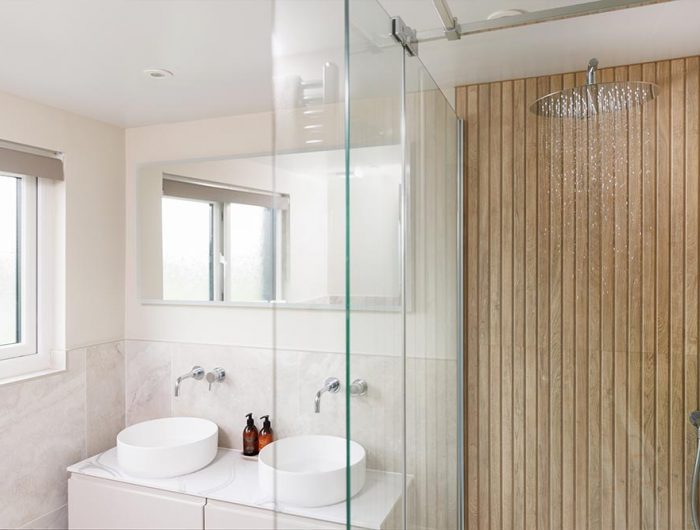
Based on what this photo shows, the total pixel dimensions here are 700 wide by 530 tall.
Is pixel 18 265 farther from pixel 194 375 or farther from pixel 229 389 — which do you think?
pixel 229 389

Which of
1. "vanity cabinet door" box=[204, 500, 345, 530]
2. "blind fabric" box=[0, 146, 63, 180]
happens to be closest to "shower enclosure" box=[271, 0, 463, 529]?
"vanity cabinet door" box=[204, 500, 345, 530]

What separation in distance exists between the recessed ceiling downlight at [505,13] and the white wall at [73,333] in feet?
6.31

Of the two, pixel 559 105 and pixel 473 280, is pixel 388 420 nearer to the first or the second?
pixel 473 280

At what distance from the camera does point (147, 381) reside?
2.61 meters

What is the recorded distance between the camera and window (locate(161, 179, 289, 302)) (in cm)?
241

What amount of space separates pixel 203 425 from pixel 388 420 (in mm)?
1667

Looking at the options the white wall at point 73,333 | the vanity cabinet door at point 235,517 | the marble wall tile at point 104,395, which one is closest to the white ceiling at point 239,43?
the white wall at point 73,333

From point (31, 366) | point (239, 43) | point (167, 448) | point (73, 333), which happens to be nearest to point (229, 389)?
point (167, 448)

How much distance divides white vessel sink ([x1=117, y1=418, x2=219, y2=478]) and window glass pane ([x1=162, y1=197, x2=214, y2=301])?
608 mm

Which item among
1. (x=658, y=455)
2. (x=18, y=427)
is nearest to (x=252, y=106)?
(x=18, y=427)

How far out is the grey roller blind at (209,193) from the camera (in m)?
2.41

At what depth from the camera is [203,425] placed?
2.43 metres

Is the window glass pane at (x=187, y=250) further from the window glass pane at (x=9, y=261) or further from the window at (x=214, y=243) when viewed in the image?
the window glass pane at (x=9, y=261)

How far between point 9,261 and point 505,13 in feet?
7.11
